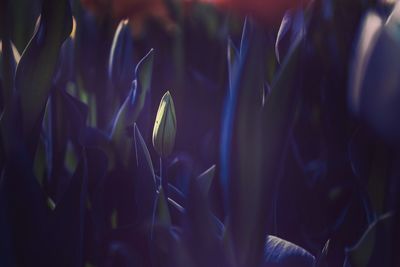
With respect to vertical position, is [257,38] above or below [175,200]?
above

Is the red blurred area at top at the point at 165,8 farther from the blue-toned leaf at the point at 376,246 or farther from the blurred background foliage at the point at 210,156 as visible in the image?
the blue-toned leaf at the point at 376,246

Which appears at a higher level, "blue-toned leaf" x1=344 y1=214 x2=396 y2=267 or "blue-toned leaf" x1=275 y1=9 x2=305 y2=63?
"blue-toned leaf" x1=275 y1=9 x2=305 y2=63

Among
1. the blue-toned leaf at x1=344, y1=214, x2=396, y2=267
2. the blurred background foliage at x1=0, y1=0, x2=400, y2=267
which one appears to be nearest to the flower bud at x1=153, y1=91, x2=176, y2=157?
the blurred background foliage at x1=0, y1=0, x2=400, y2=267

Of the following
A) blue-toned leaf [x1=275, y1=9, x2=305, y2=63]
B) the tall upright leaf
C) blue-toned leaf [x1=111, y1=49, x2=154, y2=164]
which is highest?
blue-toned leaf [x1=275, y1=9, x2=305, y2=63]

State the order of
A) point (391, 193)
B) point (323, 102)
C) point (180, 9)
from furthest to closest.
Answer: point (180, 9), point (323, 102), point (391, 193)

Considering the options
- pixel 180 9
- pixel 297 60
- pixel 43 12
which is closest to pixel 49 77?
pixel 43 12

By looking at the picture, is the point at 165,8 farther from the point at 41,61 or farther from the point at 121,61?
the point at 41,61

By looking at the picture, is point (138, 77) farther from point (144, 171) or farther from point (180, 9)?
point (180, 9)

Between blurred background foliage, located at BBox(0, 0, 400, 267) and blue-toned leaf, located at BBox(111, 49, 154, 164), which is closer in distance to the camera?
blurred background foliage, located at BBox(0, 0, 400, 267)

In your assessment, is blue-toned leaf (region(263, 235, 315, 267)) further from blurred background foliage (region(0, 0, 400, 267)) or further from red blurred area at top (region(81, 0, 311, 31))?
red blurred area at top (region(81, 0, 311, 31))
